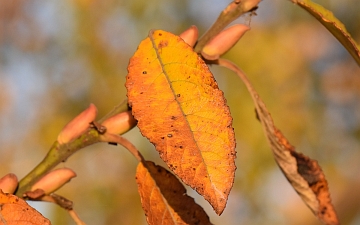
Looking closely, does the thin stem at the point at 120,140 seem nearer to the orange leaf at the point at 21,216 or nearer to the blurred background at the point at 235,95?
the orange leaf at the point at 21,216

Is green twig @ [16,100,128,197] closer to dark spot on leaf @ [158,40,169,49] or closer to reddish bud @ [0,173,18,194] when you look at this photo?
reddish bud @ [0,173,18,194]

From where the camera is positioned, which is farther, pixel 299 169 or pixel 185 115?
pixel 299 169

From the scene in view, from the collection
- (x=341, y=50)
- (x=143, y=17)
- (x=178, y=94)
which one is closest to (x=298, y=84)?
(x=341, y=50)

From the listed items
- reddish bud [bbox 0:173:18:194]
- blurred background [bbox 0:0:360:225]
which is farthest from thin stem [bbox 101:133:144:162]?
blurred background [bbox 0:0:360:225]

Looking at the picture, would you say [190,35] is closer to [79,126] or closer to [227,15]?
[227,15]

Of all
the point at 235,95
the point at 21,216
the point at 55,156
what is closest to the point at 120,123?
the point at 55,156
